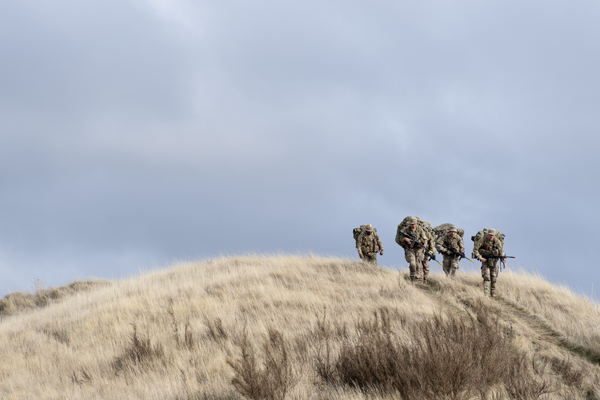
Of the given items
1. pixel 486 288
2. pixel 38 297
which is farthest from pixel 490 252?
pixel 38 297

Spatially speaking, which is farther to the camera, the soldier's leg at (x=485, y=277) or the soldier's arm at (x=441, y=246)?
the soldier's arm at (x=441, y=246)

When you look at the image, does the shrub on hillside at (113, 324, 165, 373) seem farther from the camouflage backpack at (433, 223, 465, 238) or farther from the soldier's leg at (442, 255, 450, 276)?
the camouflage backpack at (433, 223, 465, 238)

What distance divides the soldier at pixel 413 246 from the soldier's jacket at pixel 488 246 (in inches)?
57.5

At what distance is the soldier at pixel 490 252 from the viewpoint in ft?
40.0

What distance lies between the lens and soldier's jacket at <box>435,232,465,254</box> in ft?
45.7

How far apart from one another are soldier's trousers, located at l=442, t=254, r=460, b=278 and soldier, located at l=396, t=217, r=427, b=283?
1.57m

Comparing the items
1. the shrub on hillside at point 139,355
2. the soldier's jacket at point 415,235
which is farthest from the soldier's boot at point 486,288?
the shrub on hillside at point 139,355

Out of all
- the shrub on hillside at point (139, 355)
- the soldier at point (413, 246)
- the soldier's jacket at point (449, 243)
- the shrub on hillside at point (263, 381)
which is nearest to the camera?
the shrub on hillside at point (263, 381)

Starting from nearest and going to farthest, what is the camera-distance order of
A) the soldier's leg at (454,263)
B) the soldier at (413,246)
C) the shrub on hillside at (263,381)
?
the shrub on hillside at (263,381) < the soldier at (413,246) < the soldier's leg at (454,263)

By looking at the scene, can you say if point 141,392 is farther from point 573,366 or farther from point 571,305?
point 571,305

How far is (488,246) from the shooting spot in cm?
1241

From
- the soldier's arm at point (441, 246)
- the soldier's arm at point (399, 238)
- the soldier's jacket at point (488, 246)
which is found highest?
the soldier's arm at point (399, 238)

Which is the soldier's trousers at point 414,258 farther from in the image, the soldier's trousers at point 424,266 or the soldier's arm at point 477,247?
the soldier's arm at point 477,247

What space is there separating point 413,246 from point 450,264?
7.53 ft
